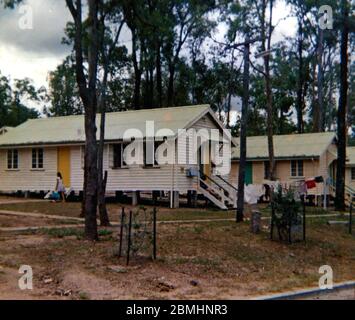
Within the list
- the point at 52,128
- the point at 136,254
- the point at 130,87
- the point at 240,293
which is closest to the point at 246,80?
the point at 136,254

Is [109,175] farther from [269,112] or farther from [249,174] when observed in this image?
[249,174]

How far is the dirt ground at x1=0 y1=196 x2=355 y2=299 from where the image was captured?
31.6 feet

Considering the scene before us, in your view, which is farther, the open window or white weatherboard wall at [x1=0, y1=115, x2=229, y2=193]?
the open window

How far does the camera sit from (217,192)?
2617 centimetres

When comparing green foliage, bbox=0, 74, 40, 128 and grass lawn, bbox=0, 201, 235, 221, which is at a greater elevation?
green foliage, bbox=0, 74, 40, 128

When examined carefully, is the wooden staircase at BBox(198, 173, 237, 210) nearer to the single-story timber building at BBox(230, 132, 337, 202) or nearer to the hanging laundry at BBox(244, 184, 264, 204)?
the hanging laundry at BBox(244, 184, 264, 204)

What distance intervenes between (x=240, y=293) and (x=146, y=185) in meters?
16.9

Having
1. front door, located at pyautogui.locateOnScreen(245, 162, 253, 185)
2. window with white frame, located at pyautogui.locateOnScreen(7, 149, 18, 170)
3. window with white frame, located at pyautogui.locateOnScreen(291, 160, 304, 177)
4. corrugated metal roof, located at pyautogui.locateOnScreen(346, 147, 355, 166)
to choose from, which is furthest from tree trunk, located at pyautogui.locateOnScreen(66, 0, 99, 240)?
corrugated metal roof, located at pyautogui.locateOnScreen(346, 147, 355, 166)

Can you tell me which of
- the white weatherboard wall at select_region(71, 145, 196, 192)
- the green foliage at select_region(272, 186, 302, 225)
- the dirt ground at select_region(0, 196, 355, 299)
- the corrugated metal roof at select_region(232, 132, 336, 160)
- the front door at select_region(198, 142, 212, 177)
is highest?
the corrugated metal roof at select_region(232, 132, 336, 160)

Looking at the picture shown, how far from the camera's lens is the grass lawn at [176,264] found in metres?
9.66

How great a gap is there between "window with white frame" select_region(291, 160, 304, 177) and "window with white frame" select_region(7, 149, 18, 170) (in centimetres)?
1671

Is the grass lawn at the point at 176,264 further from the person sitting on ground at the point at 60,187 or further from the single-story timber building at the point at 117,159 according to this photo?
the person sitting on ground at the point at 60,187

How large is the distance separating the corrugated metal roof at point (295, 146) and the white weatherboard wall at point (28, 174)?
38.2 ft

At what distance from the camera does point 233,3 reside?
33.1 m
